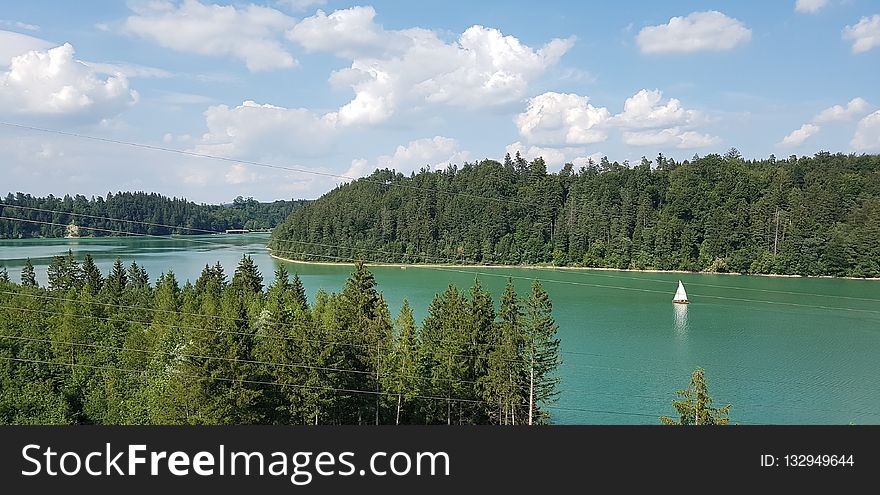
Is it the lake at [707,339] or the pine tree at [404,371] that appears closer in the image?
the pine tree at [404,371]

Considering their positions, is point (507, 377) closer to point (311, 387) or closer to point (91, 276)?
point (311, 387)

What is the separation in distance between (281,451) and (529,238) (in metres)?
61.2

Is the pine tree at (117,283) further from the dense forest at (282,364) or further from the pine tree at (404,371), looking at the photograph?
the pine tree at (404,371)

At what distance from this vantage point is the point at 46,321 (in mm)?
18953

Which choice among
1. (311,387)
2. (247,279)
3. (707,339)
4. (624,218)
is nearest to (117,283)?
(247,279)

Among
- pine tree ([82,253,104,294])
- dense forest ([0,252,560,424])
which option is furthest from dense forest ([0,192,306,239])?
dense forest ([0,252,560,424])

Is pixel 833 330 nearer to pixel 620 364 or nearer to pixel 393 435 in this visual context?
pixel 620 364

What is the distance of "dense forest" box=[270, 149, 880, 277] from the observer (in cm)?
5325

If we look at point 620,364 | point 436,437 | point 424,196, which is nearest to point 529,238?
point 424,196

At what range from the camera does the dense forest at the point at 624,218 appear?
53.2 m

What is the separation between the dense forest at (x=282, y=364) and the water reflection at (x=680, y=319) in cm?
1195

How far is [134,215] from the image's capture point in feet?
309

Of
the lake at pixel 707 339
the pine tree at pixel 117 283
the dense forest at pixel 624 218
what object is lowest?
the lake at pixel 707 339

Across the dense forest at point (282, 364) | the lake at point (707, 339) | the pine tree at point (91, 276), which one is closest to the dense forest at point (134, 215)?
the lake at point (707, 339)
